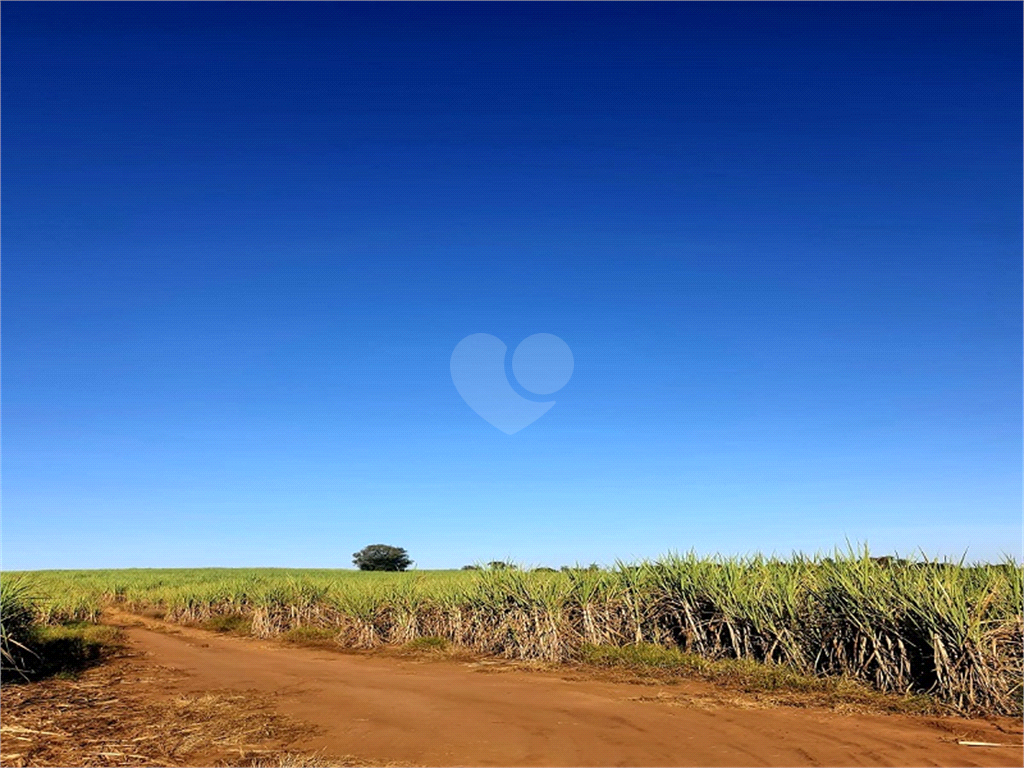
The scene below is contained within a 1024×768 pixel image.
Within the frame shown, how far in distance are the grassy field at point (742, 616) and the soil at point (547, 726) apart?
119 cm

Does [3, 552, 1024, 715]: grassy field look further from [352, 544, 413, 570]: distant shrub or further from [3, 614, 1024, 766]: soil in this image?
[352, 544, 413, 570]: distant shrub

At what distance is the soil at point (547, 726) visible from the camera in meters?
7.29

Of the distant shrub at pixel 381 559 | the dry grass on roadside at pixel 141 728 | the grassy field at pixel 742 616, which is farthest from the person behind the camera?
the distant shrub at pixel 381 559

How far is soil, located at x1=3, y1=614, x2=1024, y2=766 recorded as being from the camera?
7.29 metres

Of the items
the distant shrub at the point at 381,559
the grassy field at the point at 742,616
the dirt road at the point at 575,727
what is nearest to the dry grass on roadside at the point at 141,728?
the dirt road at the point at 575,727

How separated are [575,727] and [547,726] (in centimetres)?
34

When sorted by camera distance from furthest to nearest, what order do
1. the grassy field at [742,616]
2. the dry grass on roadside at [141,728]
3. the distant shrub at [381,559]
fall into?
the distant shrub at [381,559] → the grassy field at [742,616] → the dry grass on roadside at [141,728]

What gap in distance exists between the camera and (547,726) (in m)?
8.55

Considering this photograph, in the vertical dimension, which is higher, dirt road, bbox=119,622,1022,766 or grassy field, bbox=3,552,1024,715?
grassy field, bbox=3,552,1024,715

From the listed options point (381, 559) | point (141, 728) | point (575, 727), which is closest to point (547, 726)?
point (575, 727)

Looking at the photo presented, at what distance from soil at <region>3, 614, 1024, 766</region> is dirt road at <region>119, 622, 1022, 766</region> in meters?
0.02

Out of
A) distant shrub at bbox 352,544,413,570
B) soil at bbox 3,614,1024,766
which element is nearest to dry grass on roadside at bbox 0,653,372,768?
soil at bbox 3,614,1024,766

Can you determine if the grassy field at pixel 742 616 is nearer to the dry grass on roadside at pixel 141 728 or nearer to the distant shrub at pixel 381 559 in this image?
the dry grass on roadside at pixel 141 728

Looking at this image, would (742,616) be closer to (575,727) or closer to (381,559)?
(575,727)
